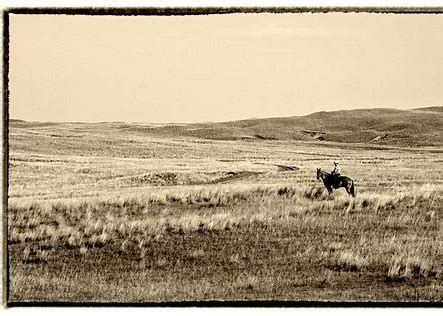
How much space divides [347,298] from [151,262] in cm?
91

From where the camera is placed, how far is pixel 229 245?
25.0 ft

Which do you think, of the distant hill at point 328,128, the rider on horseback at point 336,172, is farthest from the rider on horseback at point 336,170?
the distant hill at point 328,128

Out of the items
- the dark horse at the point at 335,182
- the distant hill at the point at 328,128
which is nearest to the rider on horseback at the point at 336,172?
the dark horse at the point at 335,182

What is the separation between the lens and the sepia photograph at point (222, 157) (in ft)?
24.7

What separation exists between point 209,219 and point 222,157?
294mm

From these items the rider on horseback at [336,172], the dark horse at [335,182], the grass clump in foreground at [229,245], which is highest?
the rider on horseback at [336,172]

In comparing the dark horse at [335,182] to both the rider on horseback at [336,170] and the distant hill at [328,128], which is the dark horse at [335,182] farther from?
the distant hill at [328,128]

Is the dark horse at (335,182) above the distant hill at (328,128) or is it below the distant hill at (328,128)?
below

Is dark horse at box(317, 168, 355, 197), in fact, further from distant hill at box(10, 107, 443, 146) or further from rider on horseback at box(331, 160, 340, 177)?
distant hill at box(10, 107, 443, 146)

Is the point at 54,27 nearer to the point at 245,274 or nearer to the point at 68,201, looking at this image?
the point at 68,201

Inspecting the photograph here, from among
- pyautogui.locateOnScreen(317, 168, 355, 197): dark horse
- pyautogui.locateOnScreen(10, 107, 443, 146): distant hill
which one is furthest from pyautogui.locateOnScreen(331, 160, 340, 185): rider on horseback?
pyautogui.locateOnScreen(10, 107, 443, 146): distant hill

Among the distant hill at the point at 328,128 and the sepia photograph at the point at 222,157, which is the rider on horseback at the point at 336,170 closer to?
the sepia photograph at the point at 222,157

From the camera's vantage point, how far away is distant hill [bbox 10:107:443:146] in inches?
300

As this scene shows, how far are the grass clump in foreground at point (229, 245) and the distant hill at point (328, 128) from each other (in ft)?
0.81
